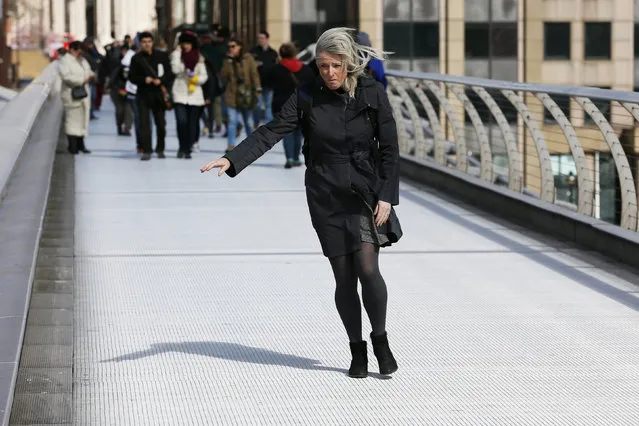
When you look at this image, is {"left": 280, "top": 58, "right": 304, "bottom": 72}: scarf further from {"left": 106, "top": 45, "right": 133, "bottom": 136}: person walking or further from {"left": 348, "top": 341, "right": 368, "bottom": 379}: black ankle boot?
{"left": 348, "top": 341, "right": 368, "bottom": 379}: black ankle boot

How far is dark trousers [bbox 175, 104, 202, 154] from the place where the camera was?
64.4 feet

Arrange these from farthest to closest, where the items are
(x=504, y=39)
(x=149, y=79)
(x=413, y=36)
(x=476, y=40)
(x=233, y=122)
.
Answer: (x=504, y=39) → (x=476, y=40) → (x=413, y=36) → (x=233, y=122) → (x=149, y=79)

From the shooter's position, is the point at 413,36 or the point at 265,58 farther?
the point at 413,36

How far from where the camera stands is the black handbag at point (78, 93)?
2000 centimetres

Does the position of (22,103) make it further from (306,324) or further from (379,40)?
(379,40)

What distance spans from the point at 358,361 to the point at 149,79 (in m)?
13.4

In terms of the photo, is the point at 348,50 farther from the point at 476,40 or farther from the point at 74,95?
the point at 476,40

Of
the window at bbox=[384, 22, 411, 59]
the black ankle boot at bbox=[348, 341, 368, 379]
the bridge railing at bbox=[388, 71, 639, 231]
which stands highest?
the window at bbox=[384, 22, 411, 59]

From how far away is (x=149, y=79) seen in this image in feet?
63.4

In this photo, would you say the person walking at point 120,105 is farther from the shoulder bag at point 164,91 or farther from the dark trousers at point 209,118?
the shoulder bag at point 164,91

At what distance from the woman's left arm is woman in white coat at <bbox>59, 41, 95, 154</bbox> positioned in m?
14.1

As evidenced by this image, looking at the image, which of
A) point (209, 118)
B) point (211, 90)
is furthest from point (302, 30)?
point (211, 90)

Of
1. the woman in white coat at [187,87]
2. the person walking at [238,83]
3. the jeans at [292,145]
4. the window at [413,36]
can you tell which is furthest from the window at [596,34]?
the jeans at [292,145]

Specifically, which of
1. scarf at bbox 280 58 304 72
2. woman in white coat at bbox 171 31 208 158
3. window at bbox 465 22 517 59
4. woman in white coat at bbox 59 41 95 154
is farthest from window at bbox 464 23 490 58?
scarf at bbox 280 58 304 72
